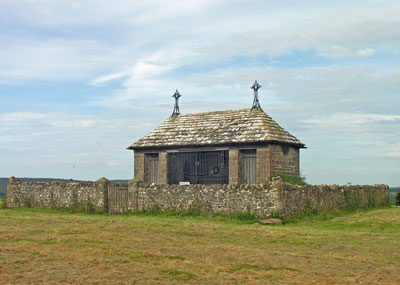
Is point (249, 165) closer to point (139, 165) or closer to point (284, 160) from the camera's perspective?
point (284, 160)

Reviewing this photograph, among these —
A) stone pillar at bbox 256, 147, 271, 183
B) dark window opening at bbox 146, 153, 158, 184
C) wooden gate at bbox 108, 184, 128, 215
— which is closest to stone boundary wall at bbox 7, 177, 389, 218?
wooden gate at bbox 108, 184, 128, 215

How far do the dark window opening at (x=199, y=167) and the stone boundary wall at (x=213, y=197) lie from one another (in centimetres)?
524

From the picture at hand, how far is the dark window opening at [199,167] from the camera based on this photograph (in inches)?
1136

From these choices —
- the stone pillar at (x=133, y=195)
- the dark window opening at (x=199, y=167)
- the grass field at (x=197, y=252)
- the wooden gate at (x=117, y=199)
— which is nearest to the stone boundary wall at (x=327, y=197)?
the grass field at (x=197, y=252)

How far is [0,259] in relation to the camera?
440 inches

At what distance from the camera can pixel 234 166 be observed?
1097 inches

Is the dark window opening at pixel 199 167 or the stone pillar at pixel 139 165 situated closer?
the dark window opening at pixel 199 167

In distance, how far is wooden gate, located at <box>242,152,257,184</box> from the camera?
90.4 ft

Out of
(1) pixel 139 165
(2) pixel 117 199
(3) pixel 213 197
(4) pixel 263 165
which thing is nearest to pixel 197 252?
(3) pixel 213 197

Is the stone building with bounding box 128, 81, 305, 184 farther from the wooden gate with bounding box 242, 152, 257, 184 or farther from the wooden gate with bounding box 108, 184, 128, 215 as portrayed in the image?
the wooden gate with bounding box 108, 184, 128, 215

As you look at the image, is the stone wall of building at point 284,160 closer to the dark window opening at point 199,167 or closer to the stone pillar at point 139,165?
the dark window opening at point 199,167

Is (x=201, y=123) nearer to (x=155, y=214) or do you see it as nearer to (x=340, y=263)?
(x=155, y=214)

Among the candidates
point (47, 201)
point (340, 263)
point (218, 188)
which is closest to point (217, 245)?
point (340, 263)

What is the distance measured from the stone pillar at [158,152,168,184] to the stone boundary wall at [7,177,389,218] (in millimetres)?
5708
